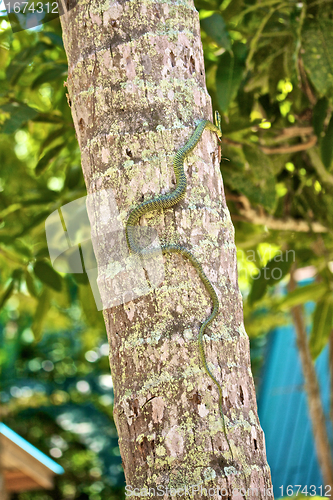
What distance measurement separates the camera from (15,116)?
2244mm

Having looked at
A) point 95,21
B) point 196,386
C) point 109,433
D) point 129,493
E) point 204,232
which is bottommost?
point 109,433

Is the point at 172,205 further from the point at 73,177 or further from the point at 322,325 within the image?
the point at 322,325

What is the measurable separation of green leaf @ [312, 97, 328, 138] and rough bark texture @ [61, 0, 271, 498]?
113cm

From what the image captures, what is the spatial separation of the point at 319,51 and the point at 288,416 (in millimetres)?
7466

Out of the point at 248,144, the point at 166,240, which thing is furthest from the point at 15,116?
the point at 166,240

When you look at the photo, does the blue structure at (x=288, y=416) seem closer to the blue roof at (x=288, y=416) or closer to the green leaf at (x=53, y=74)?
the blue roof at (x=288, y=416)

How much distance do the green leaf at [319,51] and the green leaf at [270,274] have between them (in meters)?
1.09

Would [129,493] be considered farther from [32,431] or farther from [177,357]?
[32,431]

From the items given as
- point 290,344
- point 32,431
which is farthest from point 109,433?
point 290,344

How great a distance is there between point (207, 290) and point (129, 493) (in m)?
0.47

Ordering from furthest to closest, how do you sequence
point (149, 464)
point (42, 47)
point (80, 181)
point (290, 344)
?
point (290, 344)
point (80, 181)
point (42, 47)
point (149, 464)

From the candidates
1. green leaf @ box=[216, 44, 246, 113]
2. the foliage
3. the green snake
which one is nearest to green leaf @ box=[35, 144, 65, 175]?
the foliage

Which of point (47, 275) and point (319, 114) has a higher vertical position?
point (319, 114)

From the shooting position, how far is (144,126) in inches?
50.1
